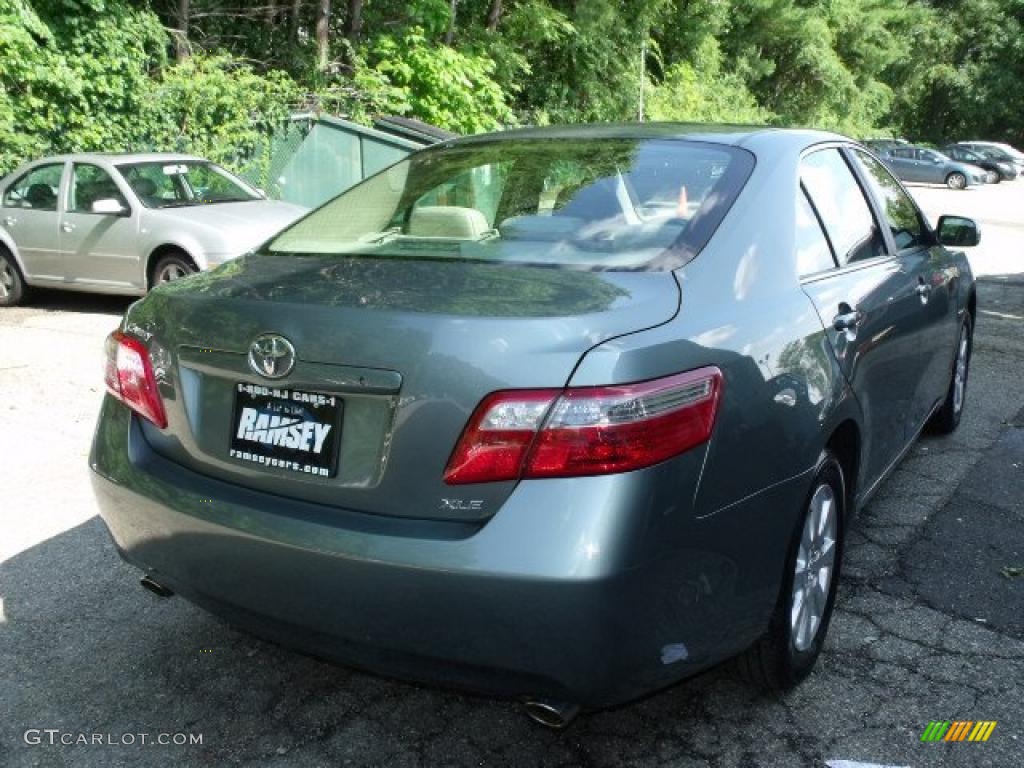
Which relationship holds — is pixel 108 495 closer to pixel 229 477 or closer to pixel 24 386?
pixel 229 477

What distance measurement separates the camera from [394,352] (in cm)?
226

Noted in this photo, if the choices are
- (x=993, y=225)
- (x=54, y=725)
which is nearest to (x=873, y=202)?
(x=54, y=725)

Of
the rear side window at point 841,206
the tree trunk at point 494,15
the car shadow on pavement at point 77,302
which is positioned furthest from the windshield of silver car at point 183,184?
the tree trunk at point 494,15

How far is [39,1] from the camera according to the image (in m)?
13.6

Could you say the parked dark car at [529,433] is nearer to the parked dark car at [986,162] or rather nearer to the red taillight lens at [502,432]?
the red taillight lens at [502,432]

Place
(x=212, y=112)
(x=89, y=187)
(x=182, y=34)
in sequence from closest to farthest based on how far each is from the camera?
(x=89, y=187)
(x=212, y=112)
(x=182, y=34)

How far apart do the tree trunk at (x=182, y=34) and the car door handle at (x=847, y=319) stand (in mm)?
14829

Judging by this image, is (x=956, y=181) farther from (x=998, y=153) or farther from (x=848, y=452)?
(x=848, y=452)

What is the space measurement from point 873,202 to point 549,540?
2.45 metres

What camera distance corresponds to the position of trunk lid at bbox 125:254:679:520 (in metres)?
2.21

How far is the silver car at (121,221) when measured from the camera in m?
9.44

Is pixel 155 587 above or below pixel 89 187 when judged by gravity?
above

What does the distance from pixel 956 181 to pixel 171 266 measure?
32.5 metres

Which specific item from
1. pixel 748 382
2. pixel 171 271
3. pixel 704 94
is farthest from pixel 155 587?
pixel 704 94
